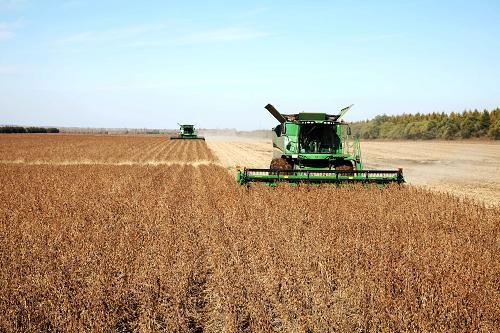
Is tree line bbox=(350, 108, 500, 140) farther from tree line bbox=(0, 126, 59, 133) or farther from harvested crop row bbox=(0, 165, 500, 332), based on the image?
tree line bbox=(0, 126, 59, 133)

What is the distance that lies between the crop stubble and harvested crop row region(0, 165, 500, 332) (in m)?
0.02

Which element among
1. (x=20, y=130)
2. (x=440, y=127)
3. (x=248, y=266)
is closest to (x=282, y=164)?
(x=248, y=266)

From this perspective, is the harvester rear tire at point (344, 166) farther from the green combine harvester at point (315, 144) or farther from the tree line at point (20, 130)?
the tree line at point (20, 130)

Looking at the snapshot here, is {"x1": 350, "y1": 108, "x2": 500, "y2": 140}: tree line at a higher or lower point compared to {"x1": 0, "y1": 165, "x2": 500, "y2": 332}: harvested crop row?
higher

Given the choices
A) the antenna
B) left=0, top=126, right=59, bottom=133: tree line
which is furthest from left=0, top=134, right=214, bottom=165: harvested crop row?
left=0, top=126, right=59, bottom=133: tree line

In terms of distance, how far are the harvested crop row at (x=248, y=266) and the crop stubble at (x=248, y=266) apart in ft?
0.07

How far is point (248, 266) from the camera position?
5.10m

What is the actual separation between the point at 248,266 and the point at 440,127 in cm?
6503

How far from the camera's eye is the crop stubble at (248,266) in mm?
3707

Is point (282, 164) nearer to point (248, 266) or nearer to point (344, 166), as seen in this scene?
point (344, 166)

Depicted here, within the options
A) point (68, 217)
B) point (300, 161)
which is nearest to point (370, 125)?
point (300, 161)

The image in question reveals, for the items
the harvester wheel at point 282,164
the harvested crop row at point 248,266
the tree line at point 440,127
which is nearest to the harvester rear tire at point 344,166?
the harvester wheel at point 282,164

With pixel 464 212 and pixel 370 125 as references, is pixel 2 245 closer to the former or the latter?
pixel 464 212

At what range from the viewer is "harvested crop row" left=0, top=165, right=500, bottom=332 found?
3707mm
